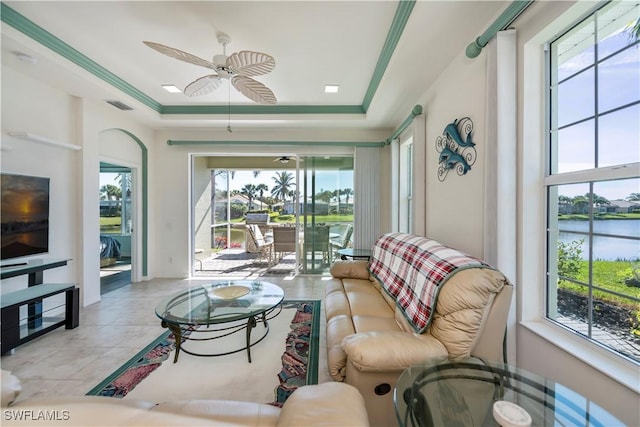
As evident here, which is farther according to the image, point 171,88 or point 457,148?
point 171,88

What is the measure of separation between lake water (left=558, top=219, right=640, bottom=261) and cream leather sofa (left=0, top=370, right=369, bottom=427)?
137cm

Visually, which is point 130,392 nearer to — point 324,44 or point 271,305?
point 271,305

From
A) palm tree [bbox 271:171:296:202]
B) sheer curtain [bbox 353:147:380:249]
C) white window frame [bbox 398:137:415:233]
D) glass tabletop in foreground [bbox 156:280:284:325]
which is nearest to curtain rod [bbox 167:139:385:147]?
sheer curtain [bbox 353:147:380:249]

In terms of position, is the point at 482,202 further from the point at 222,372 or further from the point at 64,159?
the point at 64,159

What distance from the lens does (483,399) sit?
1043mm

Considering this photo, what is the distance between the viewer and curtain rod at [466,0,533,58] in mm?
1420

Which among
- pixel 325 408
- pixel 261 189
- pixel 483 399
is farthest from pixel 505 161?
pixel 261 189

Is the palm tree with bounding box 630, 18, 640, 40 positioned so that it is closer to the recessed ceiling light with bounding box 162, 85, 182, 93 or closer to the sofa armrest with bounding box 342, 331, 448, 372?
the sofa armrest with bounding box 342, 331, 448, 372

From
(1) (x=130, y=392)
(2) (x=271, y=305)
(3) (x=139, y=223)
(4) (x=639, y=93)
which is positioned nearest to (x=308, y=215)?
(2) (x=271, y=305)

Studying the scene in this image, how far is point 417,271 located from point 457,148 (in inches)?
46.6

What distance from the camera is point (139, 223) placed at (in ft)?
14.0

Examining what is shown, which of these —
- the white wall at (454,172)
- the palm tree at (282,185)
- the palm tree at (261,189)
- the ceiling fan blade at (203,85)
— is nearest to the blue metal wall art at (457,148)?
the white wall at (454,172)

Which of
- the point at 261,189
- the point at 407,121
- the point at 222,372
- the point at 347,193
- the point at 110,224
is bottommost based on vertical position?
the point at 222,372

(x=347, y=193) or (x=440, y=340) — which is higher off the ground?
A: (x=347, y=193)
